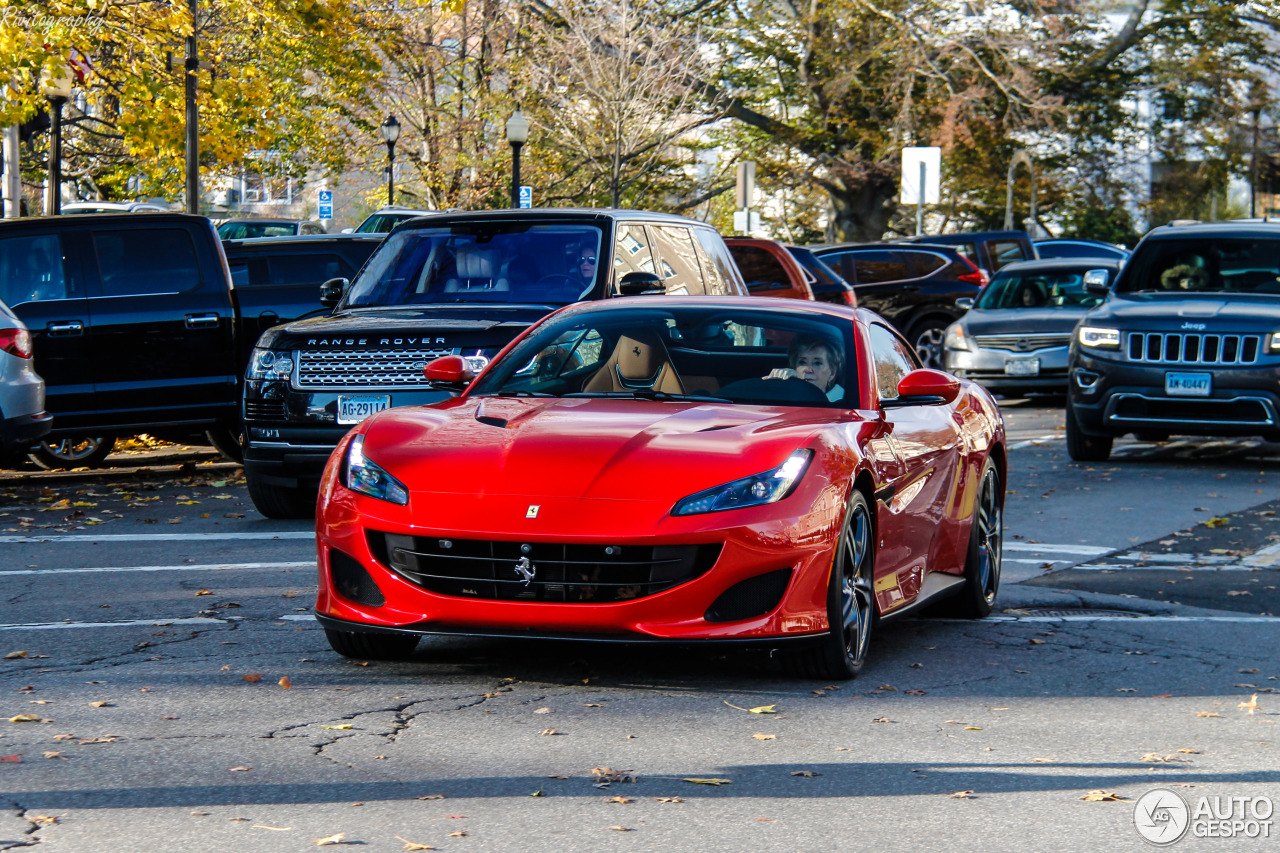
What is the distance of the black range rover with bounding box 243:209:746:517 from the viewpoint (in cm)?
1073

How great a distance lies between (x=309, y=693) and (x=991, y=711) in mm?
2291

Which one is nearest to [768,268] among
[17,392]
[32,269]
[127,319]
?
[127,319]

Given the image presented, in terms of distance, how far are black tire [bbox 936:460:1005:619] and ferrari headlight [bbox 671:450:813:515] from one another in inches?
Result: 82.1

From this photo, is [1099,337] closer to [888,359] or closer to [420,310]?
[420,310]

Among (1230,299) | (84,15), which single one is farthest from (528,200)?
(1230,299)

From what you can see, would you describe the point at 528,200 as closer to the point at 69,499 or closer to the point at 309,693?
the point at 69,499

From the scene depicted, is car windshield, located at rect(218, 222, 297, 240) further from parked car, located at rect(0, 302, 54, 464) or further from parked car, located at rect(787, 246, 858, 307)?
parked car, located at rect(0, 302, 54, 464)

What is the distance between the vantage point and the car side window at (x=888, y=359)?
7551mm

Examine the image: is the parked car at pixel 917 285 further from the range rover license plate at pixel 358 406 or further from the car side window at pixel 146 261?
the range rover license plate at pixel 358 406

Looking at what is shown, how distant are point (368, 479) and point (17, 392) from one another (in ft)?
20.9

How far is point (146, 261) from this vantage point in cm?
1370

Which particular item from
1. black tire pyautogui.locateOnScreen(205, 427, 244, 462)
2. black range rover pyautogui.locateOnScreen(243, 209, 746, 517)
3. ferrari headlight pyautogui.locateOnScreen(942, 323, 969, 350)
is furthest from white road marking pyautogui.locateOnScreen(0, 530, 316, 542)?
ferrari headlight pyautogui.locateOnScreen(942, 323, 969, 350)

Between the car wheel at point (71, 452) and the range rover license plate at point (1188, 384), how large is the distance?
8.52 meters

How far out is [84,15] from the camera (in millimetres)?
20531
